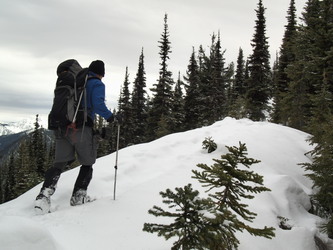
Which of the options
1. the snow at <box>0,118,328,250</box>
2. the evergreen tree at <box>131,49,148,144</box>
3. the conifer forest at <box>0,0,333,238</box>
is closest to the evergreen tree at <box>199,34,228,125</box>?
the conifer forest at <box>0,0,333,238</box>

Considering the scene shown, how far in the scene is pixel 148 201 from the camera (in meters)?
4.83

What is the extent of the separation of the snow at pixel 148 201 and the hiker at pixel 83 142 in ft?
1.46

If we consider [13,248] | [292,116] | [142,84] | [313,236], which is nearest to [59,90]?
[13,248]

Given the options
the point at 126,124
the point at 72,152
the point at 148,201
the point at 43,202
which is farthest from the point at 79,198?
the point at 126,124

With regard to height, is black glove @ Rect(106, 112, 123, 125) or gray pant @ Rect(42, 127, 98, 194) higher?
black glove @ Rect(106, 112, 123, 125)

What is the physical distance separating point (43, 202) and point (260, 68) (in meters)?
27.4

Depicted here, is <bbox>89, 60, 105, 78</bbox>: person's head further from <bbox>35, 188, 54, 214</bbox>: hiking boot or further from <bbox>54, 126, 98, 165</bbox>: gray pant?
<bbox>35, 188, 54, 214</bbox>: hiking boot

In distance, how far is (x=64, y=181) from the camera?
6.00 metres

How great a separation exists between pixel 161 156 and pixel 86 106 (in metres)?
3.14

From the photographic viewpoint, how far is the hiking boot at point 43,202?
4582 millimetres

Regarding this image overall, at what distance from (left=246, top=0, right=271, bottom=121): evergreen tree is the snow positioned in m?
19.1

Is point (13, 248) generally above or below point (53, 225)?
above

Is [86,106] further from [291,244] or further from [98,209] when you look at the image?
[291,244]

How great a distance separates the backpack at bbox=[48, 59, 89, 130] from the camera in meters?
4.89
